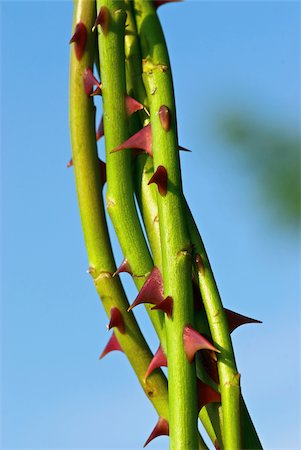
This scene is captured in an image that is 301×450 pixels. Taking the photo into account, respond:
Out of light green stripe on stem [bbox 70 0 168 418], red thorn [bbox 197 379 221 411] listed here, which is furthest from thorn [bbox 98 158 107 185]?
red thorn [bbox 197 379 221 411]

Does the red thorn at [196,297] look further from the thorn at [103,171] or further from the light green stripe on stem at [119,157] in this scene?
the thorn at [103,171]

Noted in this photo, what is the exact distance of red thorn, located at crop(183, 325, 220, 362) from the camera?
0.58 m

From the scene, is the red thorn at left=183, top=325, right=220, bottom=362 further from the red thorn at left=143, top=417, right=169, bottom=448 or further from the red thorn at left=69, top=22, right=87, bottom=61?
the red thorn at left=69, top=22, right=87, bottom=61

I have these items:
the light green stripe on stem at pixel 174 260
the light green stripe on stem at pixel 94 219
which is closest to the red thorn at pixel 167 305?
the light green stripe on stem at pixel 174 260

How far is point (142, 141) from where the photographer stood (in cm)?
66

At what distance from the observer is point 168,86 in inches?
26.8

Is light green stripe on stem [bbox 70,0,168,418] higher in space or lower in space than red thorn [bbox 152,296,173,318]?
higher

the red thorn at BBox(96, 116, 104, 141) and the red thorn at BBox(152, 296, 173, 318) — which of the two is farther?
the red thorn at BBox(96, 116, 104, 141)

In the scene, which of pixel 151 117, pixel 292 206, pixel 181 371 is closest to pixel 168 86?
pixel 151 117

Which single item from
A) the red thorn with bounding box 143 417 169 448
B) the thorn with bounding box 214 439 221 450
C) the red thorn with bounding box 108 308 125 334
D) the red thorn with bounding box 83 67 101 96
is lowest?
the thorn with bounding box 214 439 221 450

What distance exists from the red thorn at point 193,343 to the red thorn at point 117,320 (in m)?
0.12

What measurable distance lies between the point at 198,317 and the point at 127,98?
22 cm

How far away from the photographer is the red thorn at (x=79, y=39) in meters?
0.73

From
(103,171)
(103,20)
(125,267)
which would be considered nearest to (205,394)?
(125,267)
